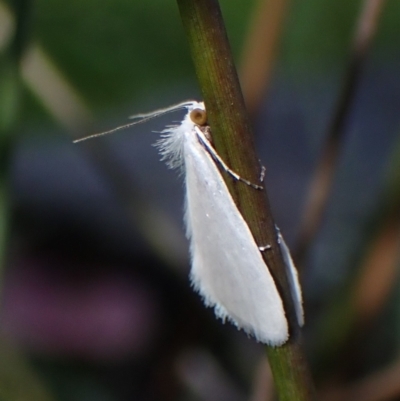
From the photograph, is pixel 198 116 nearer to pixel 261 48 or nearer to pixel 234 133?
pixel 234 133

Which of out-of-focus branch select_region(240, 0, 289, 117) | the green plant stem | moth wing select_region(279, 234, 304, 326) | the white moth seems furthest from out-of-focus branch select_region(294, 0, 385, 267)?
the green plant stem

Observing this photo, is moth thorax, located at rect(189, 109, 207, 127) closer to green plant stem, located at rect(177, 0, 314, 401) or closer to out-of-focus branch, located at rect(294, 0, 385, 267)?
green plant stem, located at rect(177, 0, 314, 401)

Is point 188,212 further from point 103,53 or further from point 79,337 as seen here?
point 103,53

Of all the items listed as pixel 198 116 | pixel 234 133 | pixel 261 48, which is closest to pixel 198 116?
pixel 198 116

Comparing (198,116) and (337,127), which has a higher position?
(198,116)

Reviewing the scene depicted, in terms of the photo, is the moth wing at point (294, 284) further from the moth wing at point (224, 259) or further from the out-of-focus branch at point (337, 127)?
the out-of-focus branch at point (337, 127)

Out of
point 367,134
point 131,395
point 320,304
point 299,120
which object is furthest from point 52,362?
point 367,134
